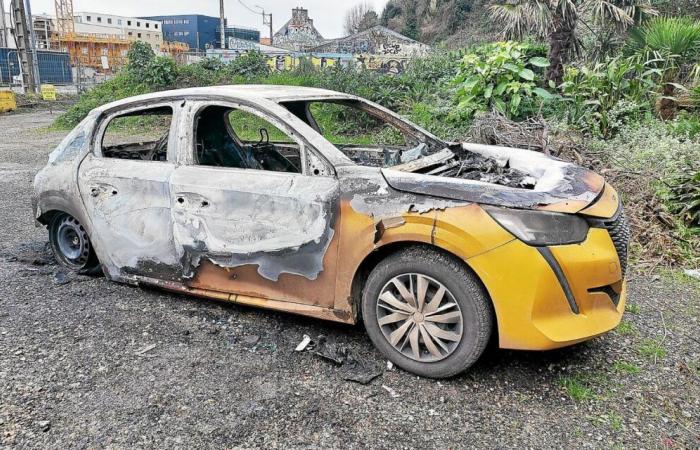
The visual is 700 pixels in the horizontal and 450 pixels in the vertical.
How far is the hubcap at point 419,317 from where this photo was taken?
9.25 ft

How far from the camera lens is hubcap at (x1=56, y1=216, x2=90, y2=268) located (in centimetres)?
432

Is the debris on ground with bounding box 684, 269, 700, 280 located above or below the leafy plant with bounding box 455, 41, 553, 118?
below

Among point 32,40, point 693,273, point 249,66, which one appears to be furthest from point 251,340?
point 32,40

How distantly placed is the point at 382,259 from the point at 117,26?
66.7m

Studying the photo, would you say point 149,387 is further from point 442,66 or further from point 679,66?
point 442,66

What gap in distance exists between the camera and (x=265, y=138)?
4.64m

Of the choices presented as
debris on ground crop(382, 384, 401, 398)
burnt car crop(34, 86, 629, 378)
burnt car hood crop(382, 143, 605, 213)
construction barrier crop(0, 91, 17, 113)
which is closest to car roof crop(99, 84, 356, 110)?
burnt car crop(34, 86, 629, 378)

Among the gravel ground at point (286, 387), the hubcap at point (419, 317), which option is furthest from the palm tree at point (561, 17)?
the hubcap at point (419, 317)

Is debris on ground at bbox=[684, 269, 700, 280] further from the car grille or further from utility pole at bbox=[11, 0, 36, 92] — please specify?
utility pole at bbox=[11, 0, 36, 92]

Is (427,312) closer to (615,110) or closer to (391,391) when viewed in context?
(391,391)

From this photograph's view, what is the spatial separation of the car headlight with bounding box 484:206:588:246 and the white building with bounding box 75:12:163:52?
2459 inches

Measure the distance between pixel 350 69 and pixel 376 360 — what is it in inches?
527

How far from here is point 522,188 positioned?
295 centimetres

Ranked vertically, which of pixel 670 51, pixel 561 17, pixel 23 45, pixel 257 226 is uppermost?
pixel 23 45
